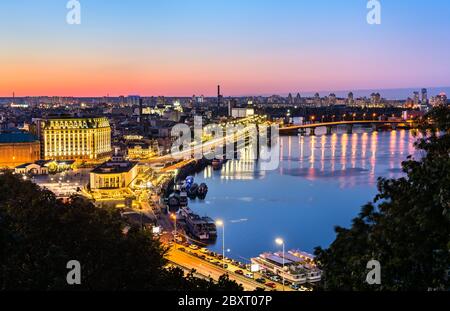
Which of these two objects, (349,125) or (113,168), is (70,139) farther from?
(349,125)

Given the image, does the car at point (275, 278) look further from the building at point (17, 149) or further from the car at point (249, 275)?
the building at point (17, 149)

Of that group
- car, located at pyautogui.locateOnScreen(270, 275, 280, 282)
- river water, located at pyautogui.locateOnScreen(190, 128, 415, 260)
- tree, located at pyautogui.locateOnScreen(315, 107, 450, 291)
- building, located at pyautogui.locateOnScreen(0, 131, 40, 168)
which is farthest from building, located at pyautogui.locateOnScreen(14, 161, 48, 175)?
tree, located at pyautogui.locateOnScreen(315, 107, 450, 291)

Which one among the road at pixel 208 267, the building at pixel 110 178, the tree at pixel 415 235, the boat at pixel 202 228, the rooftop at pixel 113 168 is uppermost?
the tree at pixel 415 235

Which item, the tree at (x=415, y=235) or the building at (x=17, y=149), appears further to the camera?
the building at (x=17, y=149)

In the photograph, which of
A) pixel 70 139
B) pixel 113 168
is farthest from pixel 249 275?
pixel 70 139

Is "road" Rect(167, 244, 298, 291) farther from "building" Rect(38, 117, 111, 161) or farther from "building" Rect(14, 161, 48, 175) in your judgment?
"building" Rect(38, 117, 111, 161)

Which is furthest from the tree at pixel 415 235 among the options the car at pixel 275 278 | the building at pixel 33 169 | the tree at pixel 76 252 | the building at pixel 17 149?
the building at pixel 17 149
